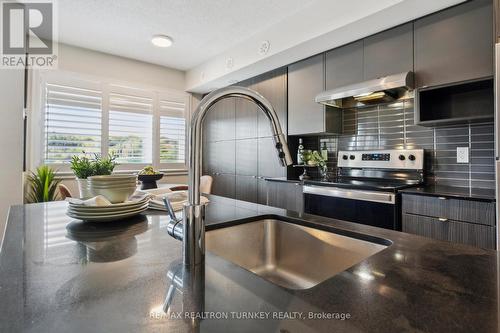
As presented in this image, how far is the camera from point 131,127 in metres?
4.01

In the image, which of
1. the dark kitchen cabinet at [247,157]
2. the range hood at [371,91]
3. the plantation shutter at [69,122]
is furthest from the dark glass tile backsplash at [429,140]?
the plantation shutter at [69,122]

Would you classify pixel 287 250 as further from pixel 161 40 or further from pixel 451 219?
pixel 161 40

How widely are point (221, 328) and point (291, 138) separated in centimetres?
305

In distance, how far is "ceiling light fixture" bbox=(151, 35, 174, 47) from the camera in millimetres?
3186

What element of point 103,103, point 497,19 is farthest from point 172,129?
point 497,19

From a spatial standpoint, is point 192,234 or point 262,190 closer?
point 192,234

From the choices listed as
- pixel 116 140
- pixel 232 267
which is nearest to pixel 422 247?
pixel 232 267

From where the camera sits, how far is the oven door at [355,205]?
2049mm

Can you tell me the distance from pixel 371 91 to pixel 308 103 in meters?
0.82

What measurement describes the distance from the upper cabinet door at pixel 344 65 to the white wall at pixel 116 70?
8.84ft

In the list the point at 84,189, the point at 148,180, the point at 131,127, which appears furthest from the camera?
the point at 131,127

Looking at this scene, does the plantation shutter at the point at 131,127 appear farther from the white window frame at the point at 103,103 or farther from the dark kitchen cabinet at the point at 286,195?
the dark kitchen cabinet at the point at 286,195

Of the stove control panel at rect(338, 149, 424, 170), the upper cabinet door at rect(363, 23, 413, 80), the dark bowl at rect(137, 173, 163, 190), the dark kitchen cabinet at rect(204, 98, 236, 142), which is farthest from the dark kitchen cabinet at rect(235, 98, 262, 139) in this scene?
the dark bowl at rect(137, 173, 163, 190)

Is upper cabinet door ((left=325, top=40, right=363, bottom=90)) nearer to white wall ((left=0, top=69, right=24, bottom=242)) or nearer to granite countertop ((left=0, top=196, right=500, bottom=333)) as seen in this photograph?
granite countertop ((left=0, top=196, right=500, bottom=333))
